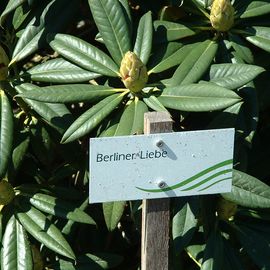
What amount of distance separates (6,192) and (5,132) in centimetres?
24

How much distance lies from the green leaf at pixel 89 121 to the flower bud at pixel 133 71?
A: 61 mm

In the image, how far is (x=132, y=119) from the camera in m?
1.70

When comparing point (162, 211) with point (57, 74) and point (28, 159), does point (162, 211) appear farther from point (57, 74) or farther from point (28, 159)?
point (28, 159)

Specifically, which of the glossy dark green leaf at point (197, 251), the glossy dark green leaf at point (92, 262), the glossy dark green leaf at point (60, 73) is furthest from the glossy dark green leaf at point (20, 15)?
the glossy dark green leaf at point (197, 251)

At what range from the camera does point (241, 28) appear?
6.49 ft

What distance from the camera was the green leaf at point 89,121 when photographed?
66.2 inches

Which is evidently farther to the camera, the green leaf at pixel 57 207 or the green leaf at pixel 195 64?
the green leaf at pixel 57 207

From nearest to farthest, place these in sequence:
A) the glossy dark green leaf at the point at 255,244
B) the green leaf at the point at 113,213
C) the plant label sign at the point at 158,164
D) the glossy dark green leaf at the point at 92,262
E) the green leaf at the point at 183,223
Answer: the plant label sign at the point at 158,164, the green leaf at the point at 113,213, the green leaf at the point at 183,223, the glossy dark green leaf at the point at 255,244, the glossy dark green leaf at the point at 92,262

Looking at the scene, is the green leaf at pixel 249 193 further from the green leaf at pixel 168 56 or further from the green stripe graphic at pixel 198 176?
the green leaf at pixel 168 56

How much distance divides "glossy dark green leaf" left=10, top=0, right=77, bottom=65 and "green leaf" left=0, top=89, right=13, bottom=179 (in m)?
0.19

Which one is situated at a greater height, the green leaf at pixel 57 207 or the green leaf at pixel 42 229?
the green leaf at pixel 57 207

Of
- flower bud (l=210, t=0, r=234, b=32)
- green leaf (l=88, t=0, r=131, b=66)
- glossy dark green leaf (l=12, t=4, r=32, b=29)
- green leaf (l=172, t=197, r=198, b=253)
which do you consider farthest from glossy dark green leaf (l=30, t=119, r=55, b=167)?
Result: flower bud (l=210, t=0, r=234, b=32)

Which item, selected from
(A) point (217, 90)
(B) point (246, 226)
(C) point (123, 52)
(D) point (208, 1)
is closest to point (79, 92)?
(C) point (123, 52)

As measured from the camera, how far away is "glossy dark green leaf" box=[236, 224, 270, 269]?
2.02 m
